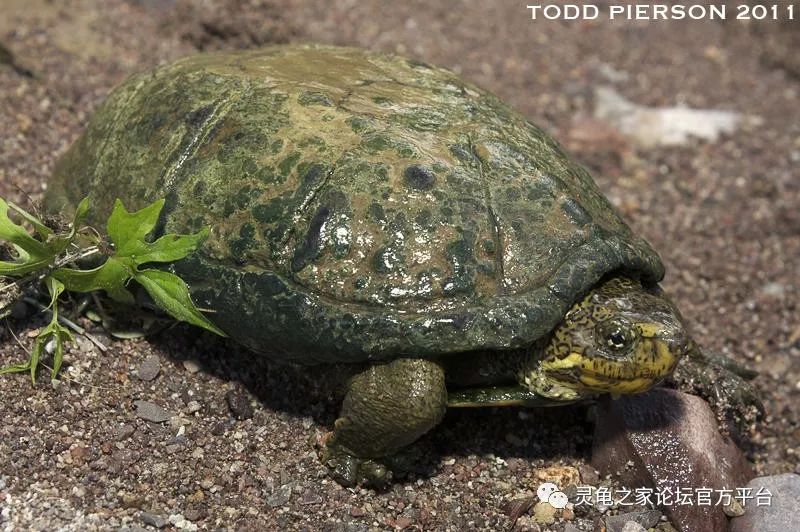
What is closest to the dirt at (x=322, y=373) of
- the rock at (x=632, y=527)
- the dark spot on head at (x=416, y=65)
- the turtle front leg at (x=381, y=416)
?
the turtle front leg at (x=381, y=416)

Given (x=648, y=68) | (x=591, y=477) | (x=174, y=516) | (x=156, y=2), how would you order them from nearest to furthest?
1. (x=174, y=516)
2. (x=591, y=477)
3. (x=156, y=2)
4. (x=648, y=68)

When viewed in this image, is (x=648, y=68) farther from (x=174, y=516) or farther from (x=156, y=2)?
(x=174, y=516)

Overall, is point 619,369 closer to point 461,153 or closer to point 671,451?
point 671,451

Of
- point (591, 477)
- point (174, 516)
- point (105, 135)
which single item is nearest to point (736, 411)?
point (591, 477)

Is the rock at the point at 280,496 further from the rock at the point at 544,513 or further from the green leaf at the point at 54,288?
the green leaf at the point at 54,288

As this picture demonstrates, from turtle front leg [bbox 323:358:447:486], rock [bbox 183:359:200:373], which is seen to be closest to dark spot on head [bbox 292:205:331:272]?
turtle front leg [bbox 323:358:447:486]

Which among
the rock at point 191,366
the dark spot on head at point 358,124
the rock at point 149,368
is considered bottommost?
the rock at point 191,366

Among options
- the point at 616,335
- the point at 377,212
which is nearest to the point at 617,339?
the point at 616,335

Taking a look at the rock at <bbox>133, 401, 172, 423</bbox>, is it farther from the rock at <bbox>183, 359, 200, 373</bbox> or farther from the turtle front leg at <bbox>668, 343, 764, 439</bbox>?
the turtle front leg at <bbox>668, 343, 764, 439</bbox>
